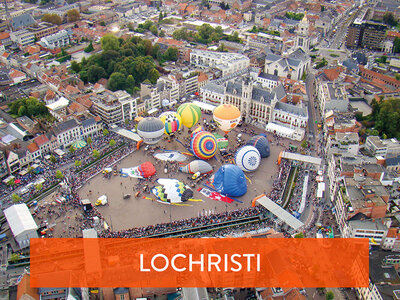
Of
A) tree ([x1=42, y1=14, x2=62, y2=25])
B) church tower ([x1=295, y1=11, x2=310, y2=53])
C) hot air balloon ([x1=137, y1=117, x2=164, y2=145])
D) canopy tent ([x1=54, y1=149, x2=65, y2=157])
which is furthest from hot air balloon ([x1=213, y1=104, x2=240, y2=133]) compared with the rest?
tree ([x1=42, y1=14, x2=62, y2=25])

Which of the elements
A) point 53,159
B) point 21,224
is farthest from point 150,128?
point 21,224

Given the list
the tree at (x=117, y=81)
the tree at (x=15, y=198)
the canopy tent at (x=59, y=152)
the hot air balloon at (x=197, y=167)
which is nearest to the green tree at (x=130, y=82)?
the tree at (x=117, y=81)

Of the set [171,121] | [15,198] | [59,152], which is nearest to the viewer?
[15,198]

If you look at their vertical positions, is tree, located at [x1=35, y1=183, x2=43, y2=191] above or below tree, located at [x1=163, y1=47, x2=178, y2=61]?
below

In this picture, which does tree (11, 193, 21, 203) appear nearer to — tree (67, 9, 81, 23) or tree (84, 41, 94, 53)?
tree (84, 41, 94, 53)

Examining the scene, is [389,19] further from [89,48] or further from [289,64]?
[89,48]

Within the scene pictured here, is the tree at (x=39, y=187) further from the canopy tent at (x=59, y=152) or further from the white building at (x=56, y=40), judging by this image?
the white building at (x=56, y=40)
